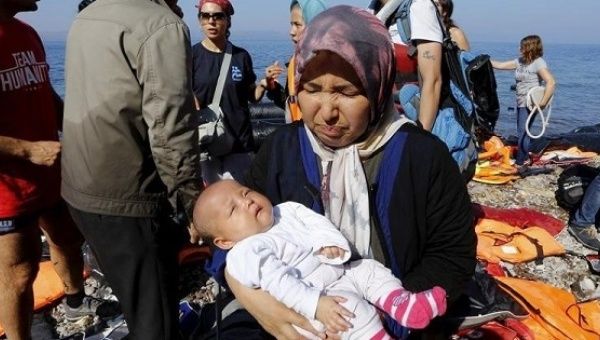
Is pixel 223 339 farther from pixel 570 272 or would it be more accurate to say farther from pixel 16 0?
pixel 570 272

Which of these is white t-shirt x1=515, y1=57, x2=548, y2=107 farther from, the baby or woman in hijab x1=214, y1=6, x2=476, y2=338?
the baby

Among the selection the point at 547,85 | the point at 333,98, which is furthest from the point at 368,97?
the point at 547,85

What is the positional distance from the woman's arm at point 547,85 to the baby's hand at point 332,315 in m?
8.59

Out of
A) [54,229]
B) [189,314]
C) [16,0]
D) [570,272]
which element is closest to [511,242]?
[570,272]

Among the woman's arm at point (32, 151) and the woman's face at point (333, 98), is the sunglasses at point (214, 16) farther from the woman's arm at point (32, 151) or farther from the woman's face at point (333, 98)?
the woman's face at point (333, 98)

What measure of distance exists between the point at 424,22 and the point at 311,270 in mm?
2140

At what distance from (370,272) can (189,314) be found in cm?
231

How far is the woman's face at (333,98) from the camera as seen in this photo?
67.4 inches

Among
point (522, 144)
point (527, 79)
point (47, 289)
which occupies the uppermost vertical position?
point (527, 79)

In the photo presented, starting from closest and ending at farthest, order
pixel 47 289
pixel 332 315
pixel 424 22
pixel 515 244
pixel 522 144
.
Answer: pixel 332 315 < pixel 424 22 < pixel 47 289 < pixel 515 244 < pixel 522 144

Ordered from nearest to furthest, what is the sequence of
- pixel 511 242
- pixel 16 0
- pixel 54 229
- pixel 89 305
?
pixel 16 0 → pixel 54 229 → pixel 89 305 → pixel 511 242

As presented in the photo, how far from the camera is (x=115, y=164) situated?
104 inches

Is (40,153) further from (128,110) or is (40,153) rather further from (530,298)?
(530,298)

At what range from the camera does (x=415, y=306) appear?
1.73 m
